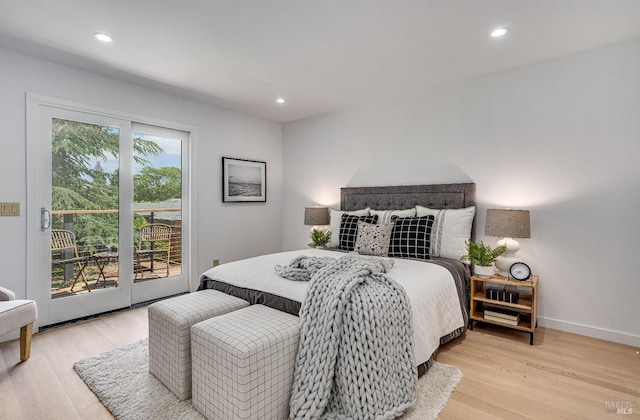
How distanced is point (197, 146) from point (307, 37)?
85.0 inches

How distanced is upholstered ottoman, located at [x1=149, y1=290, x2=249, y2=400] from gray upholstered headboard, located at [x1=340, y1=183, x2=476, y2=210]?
223 centimetres

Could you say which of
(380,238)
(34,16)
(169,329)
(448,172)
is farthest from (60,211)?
(448,172)

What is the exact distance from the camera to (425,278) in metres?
2.34

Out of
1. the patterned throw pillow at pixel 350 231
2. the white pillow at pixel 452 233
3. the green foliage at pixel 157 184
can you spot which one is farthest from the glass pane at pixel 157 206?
the white pillow at pixel 452 233

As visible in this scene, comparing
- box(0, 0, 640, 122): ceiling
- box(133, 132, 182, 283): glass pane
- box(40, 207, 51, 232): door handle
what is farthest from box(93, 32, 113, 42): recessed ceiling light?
box(40, 207, 51, 232): door handle

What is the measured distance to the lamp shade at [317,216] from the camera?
14.0ft

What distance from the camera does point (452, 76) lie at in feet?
10.6

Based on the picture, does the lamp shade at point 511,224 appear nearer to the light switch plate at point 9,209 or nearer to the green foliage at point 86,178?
the green foliage at point 86,178

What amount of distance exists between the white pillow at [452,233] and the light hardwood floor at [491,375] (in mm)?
738

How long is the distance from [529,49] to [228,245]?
3.88 meters

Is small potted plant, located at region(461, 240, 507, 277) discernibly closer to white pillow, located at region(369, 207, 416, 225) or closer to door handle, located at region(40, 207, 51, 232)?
white pillow, located at region(369, 207, 416, 225)

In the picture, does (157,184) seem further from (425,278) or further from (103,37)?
(425,278)

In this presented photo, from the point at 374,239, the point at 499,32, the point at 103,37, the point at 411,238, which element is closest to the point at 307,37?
the point at 499,32
